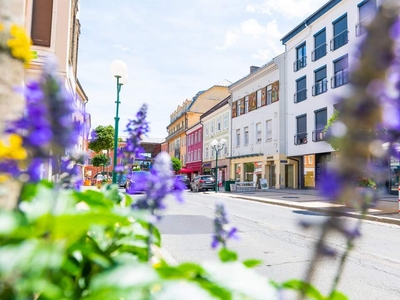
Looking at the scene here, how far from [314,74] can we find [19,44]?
27062 mm

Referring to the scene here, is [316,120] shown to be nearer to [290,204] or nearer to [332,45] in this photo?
[332,45]

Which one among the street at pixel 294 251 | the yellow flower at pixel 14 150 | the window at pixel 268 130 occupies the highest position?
the window at pixel 268 130

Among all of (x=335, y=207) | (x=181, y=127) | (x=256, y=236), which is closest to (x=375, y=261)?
(x=256, y=236)

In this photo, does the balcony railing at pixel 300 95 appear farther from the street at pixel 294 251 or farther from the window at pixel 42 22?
the window at pixel 42 22

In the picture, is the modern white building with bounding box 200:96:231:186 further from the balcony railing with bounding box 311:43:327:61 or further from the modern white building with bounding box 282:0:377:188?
the balcony railing with bounding box 311:43:327:61

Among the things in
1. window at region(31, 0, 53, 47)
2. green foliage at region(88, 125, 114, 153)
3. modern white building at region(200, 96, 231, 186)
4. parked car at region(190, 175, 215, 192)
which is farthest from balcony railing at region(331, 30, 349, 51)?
green foliage at region(88, 125, 114, 153)

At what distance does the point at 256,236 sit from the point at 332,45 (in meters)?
19.9

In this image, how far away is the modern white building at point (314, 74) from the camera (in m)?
22.9

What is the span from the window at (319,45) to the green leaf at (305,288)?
2637 cm

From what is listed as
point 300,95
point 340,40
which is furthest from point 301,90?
point 340,40

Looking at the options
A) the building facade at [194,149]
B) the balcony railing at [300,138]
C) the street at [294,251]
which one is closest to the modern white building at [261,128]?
the balcony railing at [300,138]

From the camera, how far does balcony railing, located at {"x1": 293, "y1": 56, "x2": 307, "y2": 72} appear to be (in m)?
27.4

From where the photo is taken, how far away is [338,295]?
96 cm

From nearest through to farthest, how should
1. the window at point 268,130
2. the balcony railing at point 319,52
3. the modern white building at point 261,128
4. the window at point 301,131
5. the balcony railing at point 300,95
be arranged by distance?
the balcony railing at point 319,52, the window at point 301,131, the balcony railing at point 300,95, the modern white building at point 261,128, the window at point 268,130
